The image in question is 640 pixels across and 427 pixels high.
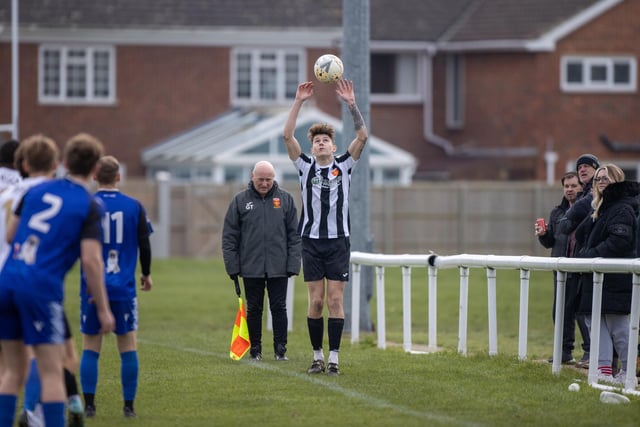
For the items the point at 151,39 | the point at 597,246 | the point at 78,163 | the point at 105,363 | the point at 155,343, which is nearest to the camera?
the point at 78,163

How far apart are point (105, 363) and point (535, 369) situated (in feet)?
15.1

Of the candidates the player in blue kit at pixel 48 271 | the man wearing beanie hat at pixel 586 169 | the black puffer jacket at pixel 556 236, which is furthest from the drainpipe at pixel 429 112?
the player in blue kit at pixel 48 271

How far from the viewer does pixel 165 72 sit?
42656mm

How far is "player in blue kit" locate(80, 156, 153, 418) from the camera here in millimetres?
9883

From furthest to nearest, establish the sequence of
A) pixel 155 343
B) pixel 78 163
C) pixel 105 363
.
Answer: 1. pixel 155 343
2. pixel 105 363
3. pixel 78 163

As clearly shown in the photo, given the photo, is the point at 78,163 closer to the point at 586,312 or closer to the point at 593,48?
the point at 586,312

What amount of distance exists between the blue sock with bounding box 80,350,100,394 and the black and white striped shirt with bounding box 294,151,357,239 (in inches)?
112

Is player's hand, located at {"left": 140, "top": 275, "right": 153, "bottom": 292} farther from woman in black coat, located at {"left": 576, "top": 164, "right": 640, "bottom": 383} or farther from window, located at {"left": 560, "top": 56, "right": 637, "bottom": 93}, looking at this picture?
window, located at {"left": 560, "top": 56, "right": 637, "bottom": 93}

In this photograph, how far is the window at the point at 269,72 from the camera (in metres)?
42.8

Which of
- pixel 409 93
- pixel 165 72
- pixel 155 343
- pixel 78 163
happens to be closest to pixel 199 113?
pixel 165 72

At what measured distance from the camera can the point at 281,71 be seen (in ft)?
140

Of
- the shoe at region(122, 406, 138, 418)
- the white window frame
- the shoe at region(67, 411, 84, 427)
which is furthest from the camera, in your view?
the white window frame

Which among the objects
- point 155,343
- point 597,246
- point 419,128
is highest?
point 419,128

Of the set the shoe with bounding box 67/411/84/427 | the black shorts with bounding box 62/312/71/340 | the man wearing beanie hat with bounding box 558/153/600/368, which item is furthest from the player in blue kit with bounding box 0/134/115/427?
the man wearing beanie hat with bounding box 558/153/600/368
